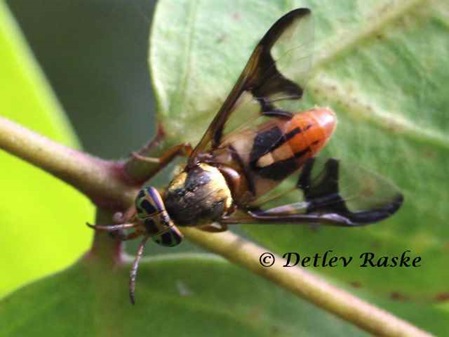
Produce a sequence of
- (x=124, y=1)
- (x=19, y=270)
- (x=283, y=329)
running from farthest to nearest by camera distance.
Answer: (x=124, y=1), (x=19, y=270), (x=283, y=329)

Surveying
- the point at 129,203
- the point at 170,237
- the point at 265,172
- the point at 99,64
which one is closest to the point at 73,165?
the point at 129,203

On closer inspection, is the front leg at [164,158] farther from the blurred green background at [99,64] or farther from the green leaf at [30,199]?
the blurred green background at [99,64]

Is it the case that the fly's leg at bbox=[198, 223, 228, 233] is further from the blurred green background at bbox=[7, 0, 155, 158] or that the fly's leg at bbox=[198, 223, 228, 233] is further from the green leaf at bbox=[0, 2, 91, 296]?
the blurred green background at bbox=[7, 0, 155, 158]

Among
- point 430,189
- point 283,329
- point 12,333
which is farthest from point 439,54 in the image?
point 12,333

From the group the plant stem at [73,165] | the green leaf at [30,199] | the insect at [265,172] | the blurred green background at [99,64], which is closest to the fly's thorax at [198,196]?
the insect at [265,172]

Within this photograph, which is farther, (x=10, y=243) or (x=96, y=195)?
(x=10, y=243)

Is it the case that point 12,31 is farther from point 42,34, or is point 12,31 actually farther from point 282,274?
point 42,34
